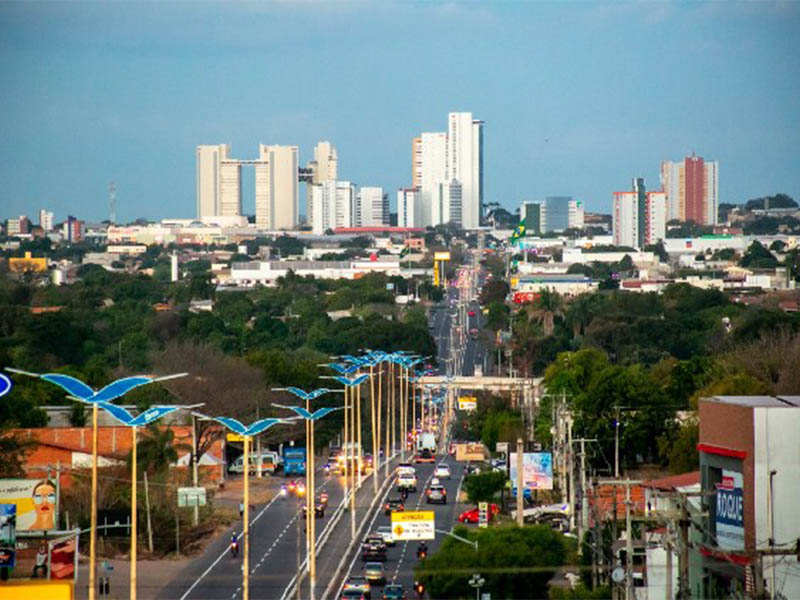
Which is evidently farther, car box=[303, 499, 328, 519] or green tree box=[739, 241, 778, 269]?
green tree box=[739, 241, 778, 269]

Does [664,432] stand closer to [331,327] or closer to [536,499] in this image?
[536,499]

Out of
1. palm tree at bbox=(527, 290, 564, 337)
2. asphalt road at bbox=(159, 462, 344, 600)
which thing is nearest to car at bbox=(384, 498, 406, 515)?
asphalt road at bbox=(159, 462, 344, 600)

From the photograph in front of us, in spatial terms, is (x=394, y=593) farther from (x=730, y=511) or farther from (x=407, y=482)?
(x=407, y=482)

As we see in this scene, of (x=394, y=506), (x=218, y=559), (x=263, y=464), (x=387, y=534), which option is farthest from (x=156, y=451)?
(x=263, y=464)

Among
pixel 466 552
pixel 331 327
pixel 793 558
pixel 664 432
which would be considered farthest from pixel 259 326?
pixel 793 558

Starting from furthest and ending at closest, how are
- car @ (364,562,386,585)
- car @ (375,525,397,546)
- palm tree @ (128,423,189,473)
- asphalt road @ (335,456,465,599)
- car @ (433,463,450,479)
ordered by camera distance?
1. car @ (433,463,450,479)
2. palm tree @ (128,423,189,473)
3. car @ (375,525,397,546)
4. asphalt road @ (335,456,465,599)
5. car @ (364,562,386,585)

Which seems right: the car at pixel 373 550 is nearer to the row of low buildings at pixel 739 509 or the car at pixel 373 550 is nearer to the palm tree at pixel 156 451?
the palm tree at pixel 156 451

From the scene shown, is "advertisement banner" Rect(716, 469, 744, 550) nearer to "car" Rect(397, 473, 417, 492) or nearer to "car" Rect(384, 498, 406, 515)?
"car" Rect(384, 498, 406, 515)
